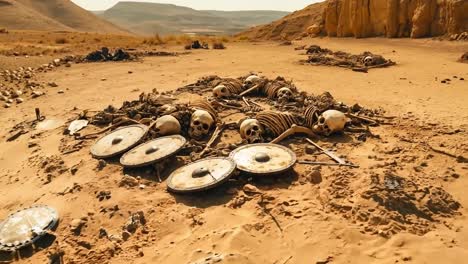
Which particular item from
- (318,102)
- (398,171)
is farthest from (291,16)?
(398,171)

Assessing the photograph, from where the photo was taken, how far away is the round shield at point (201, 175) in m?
5.36

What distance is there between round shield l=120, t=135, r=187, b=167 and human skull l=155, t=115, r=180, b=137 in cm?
24

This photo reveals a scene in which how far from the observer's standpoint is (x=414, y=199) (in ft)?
15.9

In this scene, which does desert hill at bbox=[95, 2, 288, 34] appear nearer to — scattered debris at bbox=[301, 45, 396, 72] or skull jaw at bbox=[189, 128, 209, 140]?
scattered debris at bbox=[301, 45, 396, 72]

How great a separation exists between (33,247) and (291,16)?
35946mm

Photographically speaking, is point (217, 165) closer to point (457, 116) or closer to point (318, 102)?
point (318, 102)

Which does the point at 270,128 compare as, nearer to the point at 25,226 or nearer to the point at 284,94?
the point at 284,94

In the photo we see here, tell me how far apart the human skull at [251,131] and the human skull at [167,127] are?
1.09m

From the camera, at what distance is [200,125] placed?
712cm

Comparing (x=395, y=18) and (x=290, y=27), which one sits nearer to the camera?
(x=395, y=18)

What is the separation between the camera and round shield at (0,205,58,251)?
15.9ft

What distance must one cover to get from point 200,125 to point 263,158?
1701 mm

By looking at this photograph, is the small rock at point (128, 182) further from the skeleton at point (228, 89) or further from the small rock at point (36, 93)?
the small rock at point (36, 93)

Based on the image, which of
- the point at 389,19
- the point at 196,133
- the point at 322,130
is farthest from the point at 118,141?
the point at 389,19
